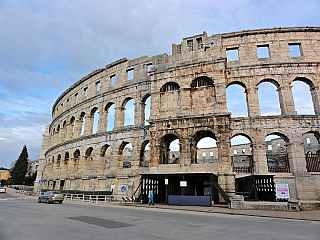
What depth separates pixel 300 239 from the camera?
5891mm

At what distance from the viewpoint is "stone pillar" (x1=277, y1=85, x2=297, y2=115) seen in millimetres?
20781

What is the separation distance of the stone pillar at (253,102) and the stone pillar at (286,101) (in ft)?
7.80

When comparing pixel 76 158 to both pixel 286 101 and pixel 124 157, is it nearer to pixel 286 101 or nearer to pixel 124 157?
pixel 124 157

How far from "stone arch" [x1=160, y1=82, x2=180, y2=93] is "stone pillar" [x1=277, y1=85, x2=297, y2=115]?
10.6 metres

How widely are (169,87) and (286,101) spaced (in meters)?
11.9

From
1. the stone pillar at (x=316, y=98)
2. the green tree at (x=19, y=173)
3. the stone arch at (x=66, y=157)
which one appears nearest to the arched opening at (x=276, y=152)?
the stone pillar at (x=316, y=98)

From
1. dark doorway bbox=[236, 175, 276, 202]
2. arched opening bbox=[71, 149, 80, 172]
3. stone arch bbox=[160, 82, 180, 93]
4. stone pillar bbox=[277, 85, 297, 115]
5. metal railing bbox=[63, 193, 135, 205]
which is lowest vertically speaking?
metal railing bbox=[63, 193, 135, 205]

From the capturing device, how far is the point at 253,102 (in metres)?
21.5

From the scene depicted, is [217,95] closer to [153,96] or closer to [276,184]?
[153,96]

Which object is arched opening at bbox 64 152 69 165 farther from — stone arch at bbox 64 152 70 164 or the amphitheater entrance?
the amphitheater entrance

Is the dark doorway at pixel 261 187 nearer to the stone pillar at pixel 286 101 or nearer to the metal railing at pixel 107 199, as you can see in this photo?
the stone pillar at pixel 286 101

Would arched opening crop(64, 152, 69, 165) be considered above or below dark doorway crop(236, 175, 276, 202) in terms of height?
above

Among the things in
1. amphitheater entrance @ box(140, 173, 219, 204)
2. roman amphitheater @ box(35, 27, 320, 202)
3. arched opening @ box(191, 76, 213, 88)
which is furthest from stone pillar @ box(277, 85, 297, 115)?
amphitheater entrance @ box(140, 173, 219, 204)

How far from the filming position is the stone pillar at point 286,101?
68.2ft
